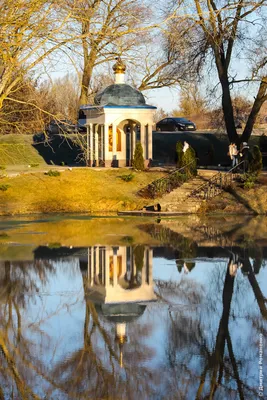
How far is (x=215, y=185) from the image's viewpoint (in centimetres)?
3338

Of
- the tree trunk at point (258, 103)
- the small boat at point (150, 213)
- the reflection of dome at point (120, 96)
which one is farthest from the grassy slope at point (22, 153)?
the small boat at point (150, 213)

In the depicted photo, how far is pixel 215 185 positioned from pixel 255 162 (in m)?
2.03

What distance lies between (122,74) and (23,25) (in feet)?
85.5

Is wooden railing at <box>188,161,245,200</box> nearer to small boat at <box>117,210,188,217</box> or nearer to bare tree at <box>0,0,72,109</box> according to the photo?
small boat at <box>117,210,188,217</box>

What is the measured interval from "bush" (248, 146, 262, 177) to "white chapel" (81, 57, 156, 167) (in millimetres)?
6860

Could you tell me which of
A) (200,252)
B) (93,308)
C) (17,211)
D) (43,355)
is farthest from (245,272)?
(17,211)

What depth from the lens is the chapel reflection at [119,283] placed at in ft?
40.3

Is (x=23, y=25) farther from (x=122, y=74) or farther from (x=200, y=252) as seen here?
(x=122, y=74)

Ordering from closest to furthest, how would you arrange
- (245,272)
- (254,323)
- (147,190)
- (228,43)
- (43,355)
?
(43,355)
(254,323)
(245,272)
(147,190)
(228,43)

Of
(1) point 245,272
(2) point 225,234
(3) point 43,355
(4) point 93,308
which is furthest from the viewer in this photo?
(2) point 225,234

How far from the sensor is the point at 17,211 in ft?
102

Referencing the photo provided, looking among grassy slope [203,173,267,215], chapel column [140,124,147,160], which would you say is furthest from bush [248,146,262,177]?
chapel column [140,124,147,160]

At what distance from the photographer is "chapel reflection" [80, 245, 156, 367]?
12297 millimetres

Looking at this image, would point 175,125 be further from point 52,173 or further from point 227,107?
point 52,173
